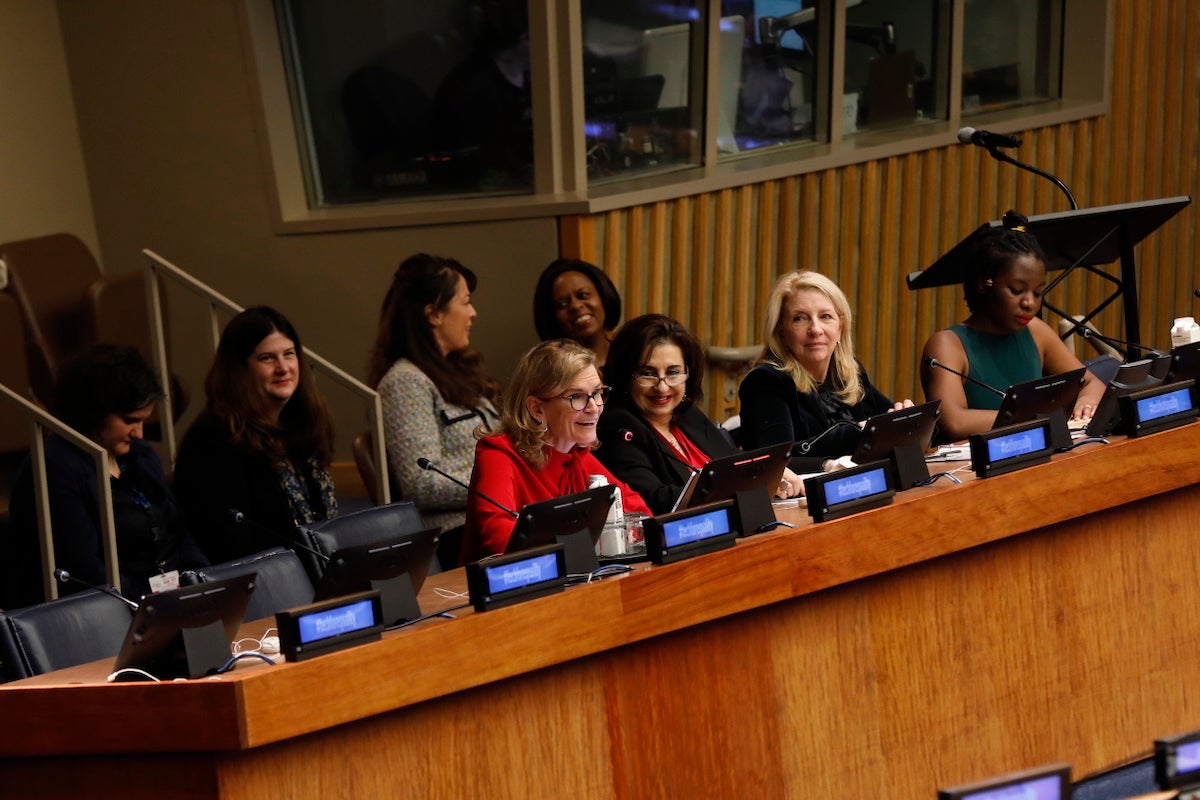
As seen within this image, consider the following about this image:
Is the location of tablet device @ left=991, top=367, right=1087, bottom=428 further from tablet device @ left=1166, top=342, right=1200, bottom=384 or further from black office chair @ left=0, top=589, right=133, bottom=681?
black office chair @ left=0, top=589, right=133, bottom=681

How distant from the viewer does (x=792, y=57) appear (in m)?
6.89

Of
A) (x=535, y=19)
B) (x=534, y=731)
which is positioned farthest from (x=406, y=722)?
(x=535, y=19)

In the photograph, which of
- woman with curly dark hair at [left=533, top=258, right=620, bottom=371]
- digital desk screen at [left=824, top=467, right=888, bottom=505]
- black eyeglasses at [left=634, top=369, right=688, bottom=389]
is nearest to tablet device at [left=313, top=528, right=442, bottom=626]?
digital desk screen at [left=824, top=467, right=888, bottom=505]

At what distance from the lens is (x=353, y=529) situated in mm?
3477

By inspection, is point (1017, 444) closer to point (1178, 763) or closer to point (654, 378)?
point (654, 378)

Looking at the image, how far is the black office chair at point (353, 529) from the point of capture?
131 inches

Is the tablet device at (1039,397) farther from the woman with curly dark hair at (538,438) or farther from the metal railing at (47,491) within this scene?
the metal railing at (47,491)

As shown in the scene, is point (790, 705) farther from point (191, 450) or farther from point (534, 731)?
point (191, 450)

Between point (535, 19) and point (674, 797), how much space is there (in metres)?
3.57

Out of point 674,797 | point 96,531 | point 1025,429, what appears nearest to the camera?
point 674,797

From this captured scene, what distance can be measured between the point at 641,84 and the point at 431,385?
2.10m

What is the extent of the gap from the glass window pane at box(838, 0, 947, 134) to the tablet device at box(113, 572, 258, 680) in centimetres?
509

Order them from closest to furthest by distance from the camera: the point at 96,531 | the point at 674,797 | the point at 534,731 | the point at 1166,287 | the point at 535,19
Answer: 1. the point at 534,731
2. the point at 674,797
3. the point at 96,531
4. the point at 535,19
5. the point at 1166,287

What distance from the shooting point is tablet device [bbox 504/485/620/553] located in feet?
8.86
